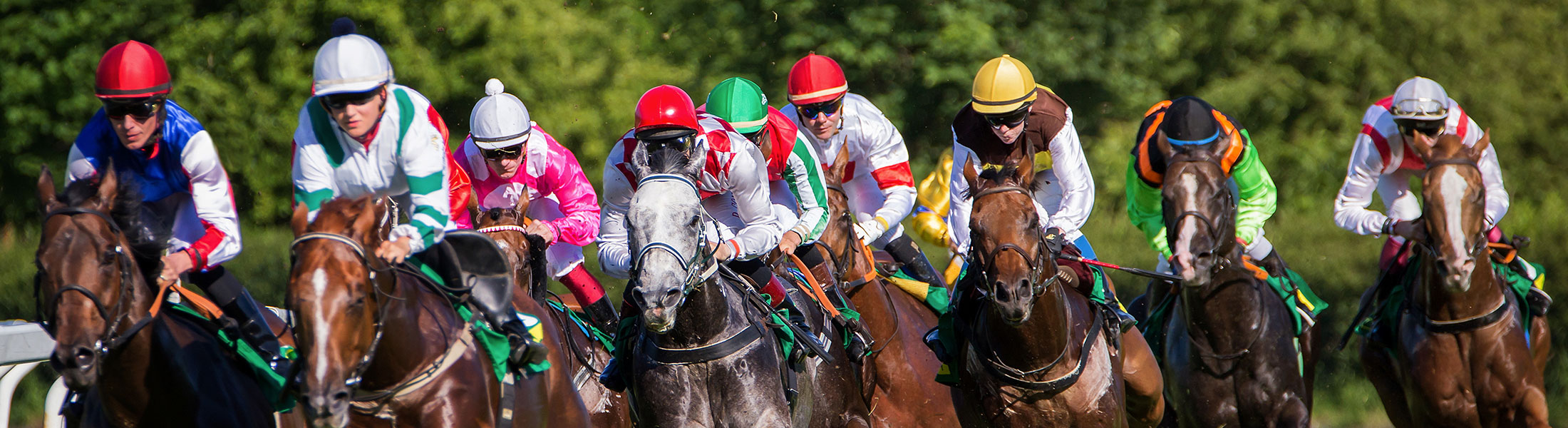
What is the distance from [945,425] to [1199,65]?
12.5 meters

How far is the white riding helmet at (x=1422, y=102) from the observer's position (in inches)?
272

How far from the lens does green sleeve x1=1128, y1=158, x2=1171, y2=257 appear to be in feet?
22.4

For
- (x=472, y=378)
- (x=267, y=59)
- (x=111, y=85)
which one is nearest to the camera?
(x=472, y=378)

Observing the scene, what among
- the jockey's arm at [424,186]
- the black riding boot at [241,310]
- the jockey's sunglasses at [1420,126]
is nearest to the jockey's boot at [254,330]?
the black riding boot at [241,310]

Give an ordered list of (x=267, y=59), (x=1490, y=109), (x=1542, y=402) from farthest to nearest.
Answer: (x=1490, y=109) < (x=267, y=59) < (x=1542, y=402)

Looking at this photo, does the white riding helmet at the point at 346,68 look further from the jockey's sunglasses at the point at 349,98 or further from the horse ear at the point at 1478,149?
the horse ear at the point at 1478,149

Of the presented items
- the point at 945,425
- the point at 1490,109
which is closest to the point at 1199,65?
the point at 1490,109

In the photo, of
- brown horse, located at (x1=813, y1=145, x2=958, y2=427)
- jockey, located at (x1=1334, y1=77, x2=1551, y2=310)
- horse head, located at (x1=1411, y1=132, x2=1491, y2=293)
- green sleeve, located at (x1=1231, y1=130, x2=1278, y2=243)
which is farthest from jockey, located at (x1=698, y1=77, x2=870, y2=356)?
jockey, located at (x1=1334, y1=77, x2=1551, y2=310)

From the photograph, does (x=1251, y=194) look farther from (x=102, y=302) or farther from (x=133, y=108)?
(x=102, y=302)

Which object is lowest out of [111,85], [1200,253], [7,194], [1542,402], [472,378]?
[7,194]

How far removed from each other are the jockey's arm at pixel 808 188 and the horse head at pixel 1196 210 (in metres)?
1.42

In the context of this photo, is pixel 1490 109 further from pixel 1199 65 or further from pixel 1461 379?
pixel 1461 379

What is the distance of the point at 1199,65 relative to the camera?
60.6 feet

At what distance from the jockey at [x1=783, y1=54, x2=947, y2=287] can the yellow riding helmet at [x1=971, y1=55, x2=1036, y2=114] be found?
1.12 metres
